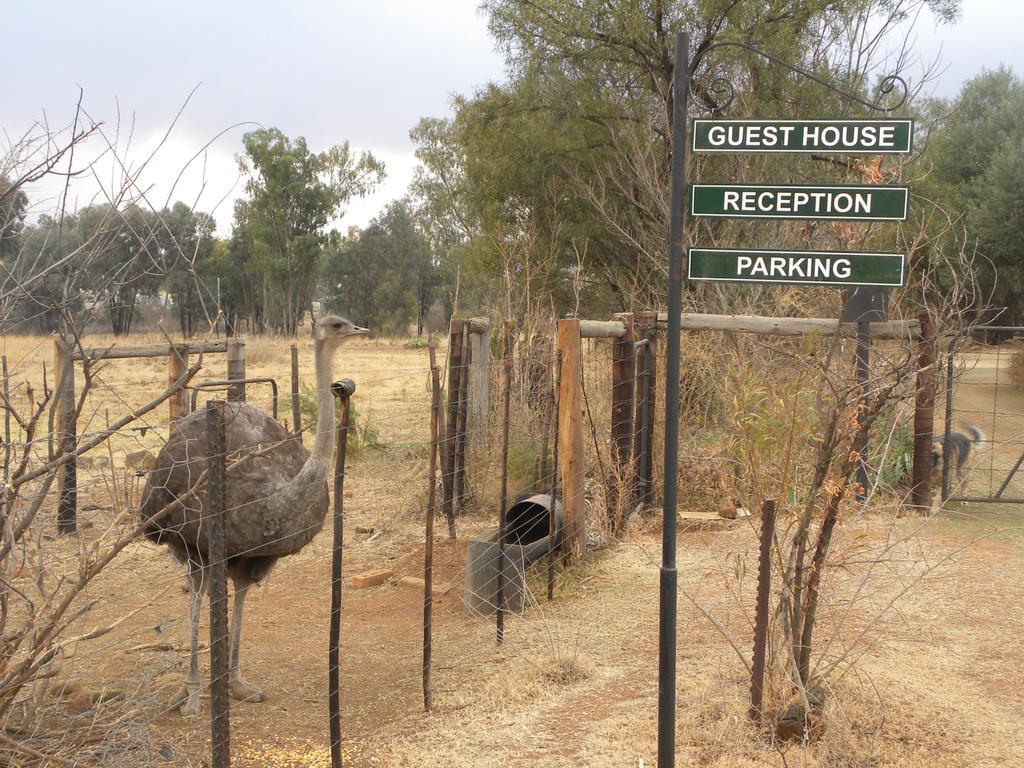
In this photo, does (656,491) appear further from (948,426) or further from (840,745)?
(840,745)

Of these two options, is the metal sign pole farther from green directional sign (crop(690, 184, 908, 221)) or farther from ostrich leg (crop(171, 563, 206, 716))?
ostrich leg (crop(171, 563, 206, 716))

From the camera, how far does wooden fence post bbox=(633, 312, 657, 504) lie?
8.52m

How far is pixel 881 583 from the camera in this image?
6586mm

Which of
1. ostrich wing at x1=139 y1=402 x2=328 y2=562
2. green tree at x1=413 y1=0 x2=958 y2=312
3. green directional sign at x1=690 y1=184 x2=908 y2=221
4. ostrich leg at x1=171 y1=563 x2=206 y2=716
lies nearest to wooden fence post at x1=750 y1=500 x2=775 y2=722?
green directional sign at x1=690 y1=184 x2=908 y2=221

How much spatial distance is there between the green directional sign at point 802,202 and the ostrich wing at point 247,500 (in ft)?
8.08

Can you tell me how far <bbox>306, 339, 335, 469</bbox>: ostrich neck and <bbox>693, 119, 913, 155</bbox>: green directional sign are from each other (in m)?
2.18

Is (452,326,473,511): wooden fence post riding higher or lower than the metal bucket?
higher

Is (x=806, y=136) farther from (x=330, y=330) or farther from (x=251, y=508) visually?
(x=251, y=508)

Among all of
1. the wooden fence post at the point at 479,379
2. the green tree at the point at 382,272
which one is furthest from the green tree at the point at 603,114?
the green tree at the point at 382,272

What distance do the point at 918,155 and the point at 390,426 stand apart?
7960mm

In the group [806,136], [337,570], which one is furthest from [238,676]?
[806,136]

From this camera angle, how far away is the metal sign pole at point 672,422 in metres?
3.42

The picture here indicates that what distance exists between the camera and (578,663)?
5152 mm

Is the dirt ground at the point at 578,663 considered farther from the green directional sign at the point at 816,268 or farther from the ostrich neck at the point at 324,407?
the green directional sign at the point at 816,268
